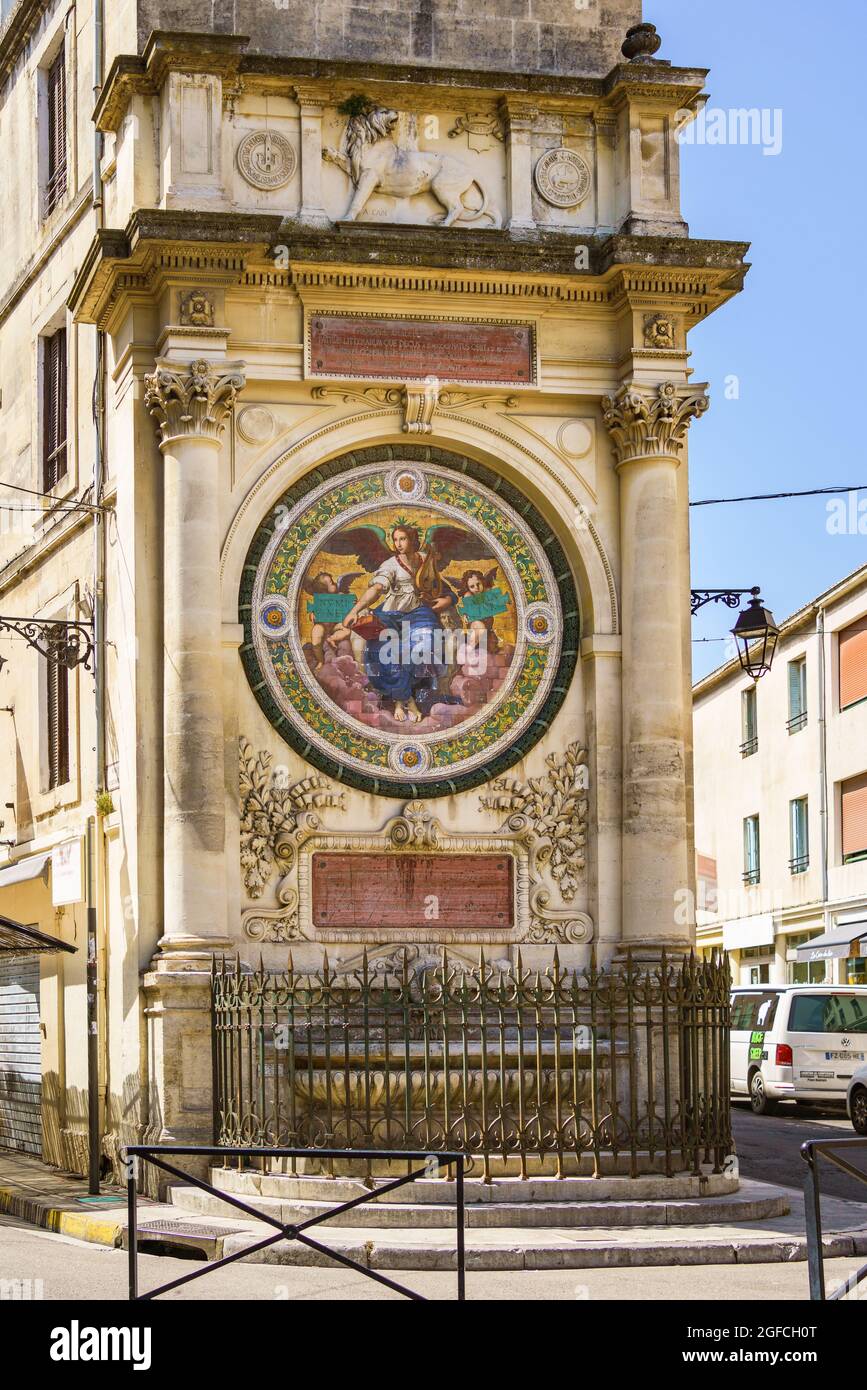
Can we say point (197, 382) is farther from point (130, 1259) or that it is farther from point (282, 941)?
point (130, 1259)

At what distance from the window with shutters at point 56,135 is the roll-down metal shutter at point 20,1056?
8109 mm

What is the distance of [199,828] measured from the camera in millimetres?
16594

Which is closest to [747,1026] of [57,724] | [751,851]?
[57,724]

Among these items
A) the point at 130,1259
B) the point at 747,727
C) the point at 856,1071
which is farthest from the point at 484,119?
the point at 747,727

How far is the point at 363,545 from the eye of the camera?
1781cm

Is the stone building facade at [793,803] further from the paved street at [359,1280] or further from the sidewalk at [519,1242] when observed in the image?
the paved street at [359,1280]

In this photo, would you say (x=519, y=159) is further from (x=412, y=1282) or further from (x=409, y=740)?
(x=412, y=1282)

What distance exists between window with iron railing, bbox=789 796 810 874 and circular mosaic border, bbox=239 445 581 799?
24360 millimetres

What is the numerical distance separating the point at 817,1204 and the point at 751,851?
36.8 meters

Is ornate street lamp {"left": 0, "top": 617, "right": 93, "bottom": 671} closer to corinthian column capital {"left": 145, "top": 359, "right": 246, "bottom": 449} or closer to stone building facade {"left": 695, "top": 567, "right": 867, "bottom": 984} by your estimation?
corinthian column capital {"left": 145, "top": 359, "right": 246, "bottom": 449}

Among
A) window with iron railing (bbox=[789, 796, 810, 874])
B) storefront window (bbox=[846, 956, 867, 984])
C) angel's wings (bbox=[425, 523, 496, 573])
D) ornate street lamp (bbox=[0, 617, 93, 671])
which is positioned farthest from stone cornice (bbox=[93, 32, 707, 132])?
window with iron railing (bbox=[789, 796, 810, 874])

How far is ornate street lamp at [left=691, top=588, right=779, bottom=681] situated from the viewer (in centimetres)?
1834

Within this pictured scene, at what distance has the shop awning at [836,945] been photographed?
33906mm
